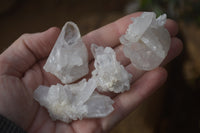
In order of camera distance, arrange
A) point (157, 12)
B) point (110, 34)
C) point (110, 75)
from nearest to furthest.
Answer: point (110, 75) → point (110, 34) → point (157, 12)

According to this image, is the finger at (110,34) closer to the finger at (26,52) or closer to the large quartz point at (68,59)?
the large quartz point at (68,59)

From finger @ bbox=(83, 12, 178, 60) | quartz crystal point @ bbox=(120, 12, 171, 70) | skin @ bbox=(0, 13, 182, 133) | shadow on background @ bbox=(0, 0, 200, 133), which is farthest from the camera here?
shadow on background @ bbox=(0, 0, 200, 133)

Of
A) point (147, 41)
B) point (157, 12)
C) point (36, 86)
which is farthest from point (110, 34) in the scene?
point (36, 86)

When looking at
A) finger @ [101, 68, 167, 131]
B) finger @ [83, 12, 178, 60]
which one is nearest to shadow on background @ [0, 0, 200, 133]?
finger @ [83, 12, 178, 60]

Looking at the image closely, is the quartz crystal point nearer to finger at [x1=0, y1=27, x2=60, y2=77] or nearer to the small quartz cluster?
the small quartz cluster

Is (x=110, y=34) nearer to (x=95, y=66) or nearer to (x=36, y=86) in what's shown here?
(x=95, y=66)
